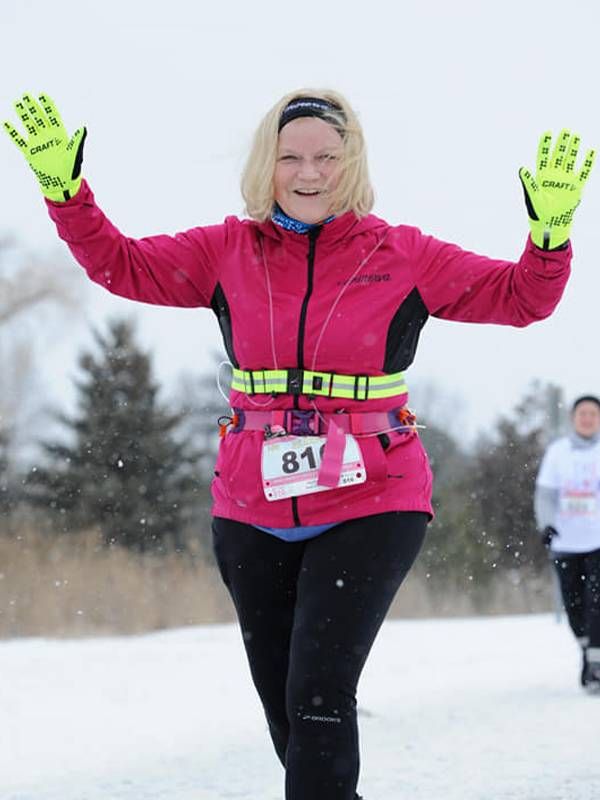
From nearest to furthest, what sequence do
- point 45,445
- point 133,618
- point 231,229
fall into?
point 231,229, point 133,618, point 45,445

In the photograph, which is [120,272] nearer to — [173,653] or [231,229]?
[231,229]

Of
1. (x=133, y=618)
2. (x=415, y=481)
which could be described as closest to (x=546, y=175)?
(x=415, y=481)

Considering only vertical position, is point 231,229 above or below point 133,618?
above

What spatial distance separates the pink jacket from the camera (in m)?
3.39

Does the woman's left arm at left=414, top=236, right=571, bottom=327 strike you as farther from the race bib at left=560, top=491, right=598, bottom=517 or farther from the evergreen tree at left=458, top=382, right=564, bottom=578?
the evergreen tree at left=458, top=382, right=564, bottom=578

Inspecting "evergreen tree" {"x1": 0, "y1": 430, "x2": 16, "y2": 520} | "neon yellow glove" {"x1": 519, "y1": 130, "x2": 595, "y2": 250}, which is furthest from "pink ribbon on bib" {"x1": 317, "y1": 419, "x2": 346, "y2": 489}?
"evergreen tree" {"x1": 0, "y1": 430, "x2": 16, "y2": 520}

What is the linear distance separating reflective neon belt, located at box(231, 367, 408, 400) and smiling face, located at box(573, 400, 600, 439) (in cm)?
553

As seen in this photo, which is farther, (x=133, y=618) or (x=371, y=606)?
(x=133, y=618)

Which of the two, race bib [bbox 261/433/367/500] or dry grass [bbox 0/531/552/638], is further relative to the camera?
dry grass [bbox 0/531/552/638]

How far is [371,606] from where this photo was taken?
3342 mm

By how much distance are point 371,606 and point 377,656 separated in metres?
7.64

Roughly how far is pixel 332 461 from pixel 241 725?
12.9 feet

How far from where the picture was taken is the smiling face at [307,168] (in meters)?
3.51

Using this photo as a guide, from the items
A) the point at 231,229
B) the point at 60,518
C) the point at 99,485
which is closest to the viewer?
the point at 231,229
